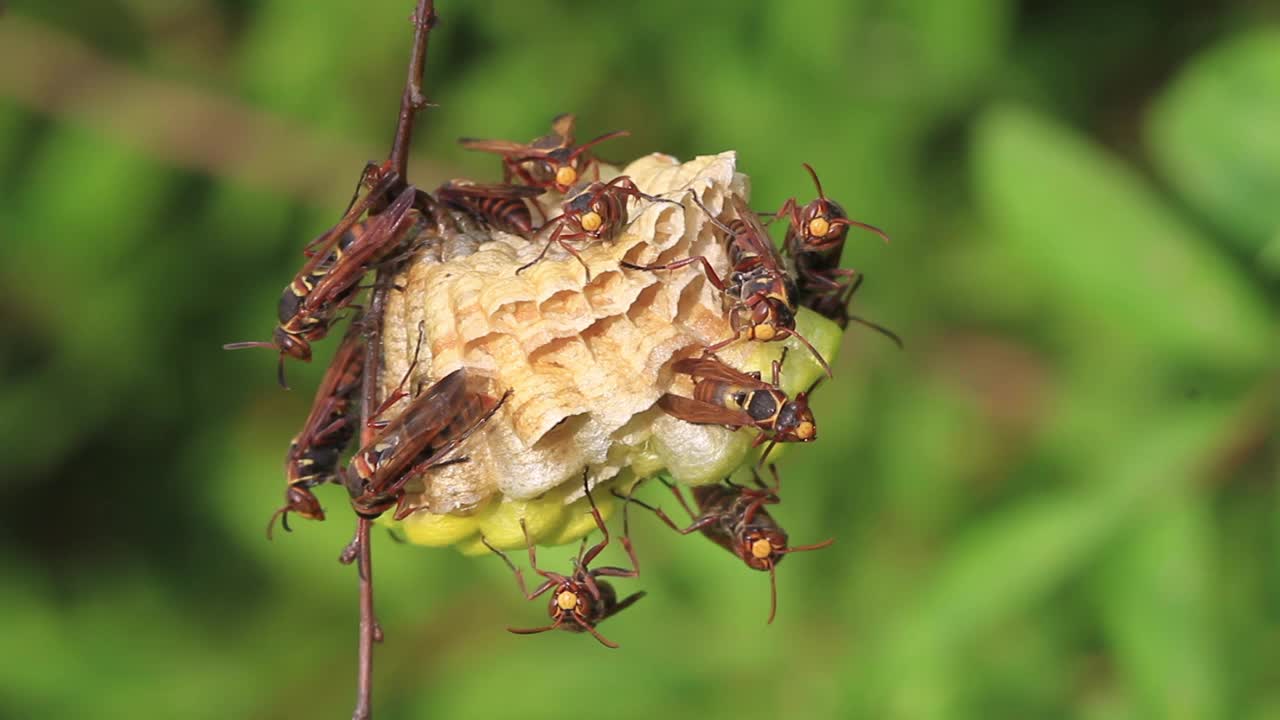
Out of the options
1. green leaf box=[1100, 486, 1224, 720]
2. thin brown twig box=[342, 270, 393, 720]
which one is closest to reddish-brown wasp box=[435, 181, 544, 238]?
thin brown twig box=[342, 270, 393, 720]

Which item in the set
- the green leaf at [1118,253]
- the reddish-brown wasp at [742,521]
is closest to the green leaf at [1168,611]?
the green leaf at [1118,253]

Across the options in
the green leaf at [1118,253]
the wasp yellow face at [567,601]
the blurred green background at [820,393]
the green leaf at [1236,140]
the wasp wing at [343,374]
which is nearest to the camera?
the wasp wing at [343,374]

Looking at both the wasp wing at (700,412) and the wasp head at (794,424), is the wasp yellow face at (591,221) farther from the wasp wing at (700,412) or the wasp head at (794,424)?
the wasp head at (794,424)

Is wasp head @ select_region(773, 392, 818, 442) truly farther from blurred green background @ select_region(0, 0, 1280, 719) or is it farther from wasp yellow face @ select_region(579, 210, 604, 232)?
blurred green background @ select_region(0, 0, 1280, 719)

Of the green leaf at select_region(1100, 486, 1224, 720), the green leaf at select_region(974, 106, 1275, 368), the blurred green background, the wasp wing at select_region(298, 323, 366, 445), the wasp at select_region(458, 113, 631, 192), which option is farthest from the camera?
the blurred green background

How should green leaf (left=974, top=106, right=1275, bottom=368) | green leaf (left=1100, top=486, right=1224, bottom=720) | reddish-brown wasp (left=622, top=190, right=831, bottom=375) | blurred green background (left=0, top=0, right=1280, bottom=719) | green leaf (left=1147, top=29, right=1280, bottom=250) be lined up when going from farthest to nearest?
blurred green background (left=0, top=0, right=1280, bottom=719) < green leaf (left=974, top=106, right=1275, bottom=368) < green leaf (left=1100, top=486, right=1224, bottom=720) < green leaf (left=1147, top=29, right=1280, bottom=250) < reddish-brown wasp (left=622, top=190, right=831, bottom=375)

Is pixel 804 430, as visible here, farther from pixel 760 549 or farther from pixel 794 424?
pixel 760 549

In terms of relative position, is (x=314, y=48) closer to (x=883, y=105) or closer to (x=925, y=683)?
(x=883, y=105)
